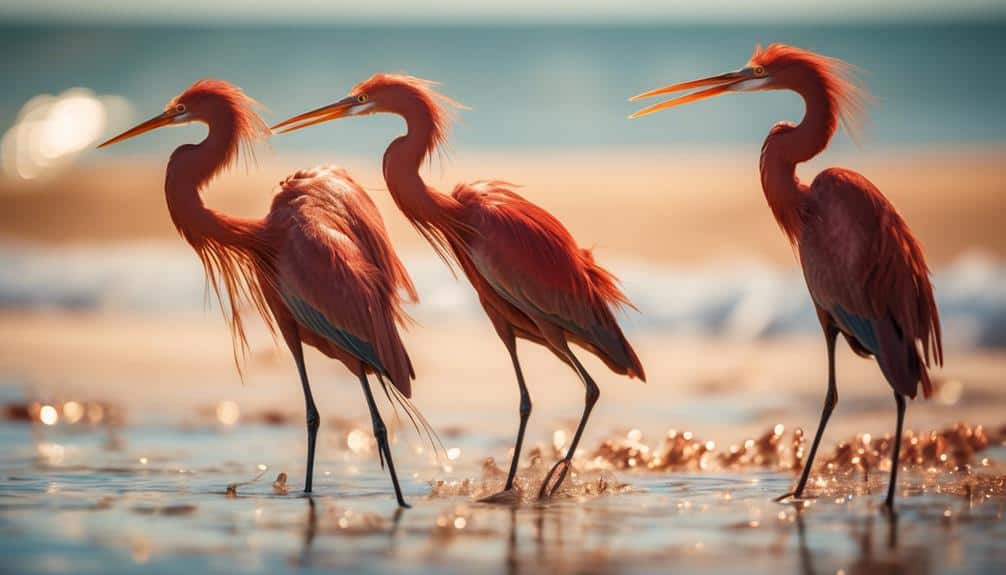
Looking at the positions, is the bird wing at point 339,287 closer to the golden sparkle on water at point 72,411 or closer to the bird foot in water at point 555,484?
the bird foot in water at point 555,484

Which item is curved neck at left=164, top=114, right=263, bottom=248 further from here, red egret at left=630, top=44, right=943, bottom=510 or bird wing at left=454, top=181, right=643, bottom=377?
red egret at left=630, top=44, right=943, bottom=510

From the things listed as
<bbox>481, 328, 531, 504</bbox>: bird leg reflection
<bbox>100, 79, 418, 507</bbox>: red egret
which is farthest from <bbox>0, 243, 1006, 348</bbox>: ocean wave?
<bbox>481, 328, 531, 504</bbox>: bird leg reflection

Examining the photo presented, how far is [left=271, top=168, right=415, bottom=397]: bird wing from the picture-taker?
6559mm

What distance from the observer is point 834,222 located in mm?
6461

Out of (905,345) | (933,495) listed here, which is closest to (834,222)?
(905,345)

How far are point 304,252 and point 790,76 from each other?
256 cm

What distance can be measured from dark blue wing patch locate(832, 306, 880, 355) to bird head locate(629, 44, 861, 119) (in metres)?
1.11

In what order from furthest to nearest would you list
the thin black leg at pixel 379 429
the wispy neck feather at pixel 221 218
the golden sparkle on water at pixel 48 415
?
the golden sparkle on water at pixel 48 415 < the wispy neck feather at pixel 221 218 < the thin black leg at pixel 379 429

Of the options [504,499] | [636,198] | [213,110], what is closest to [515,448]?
[504,499]

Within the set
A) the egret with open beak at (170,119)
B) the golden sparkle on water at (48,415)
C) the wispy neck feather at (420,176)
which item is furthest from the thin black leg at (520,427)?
the golden sparkle on water at (48,415)

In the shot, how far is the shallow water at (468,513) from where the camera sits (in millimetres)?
5176

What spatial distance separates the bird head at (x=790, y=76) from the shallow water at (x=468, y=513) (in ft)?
6.57

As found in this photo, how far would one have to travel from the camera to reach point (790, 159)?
6652mm

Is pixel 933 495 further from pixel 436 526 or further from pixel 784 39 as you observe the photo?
pixel 784 39
